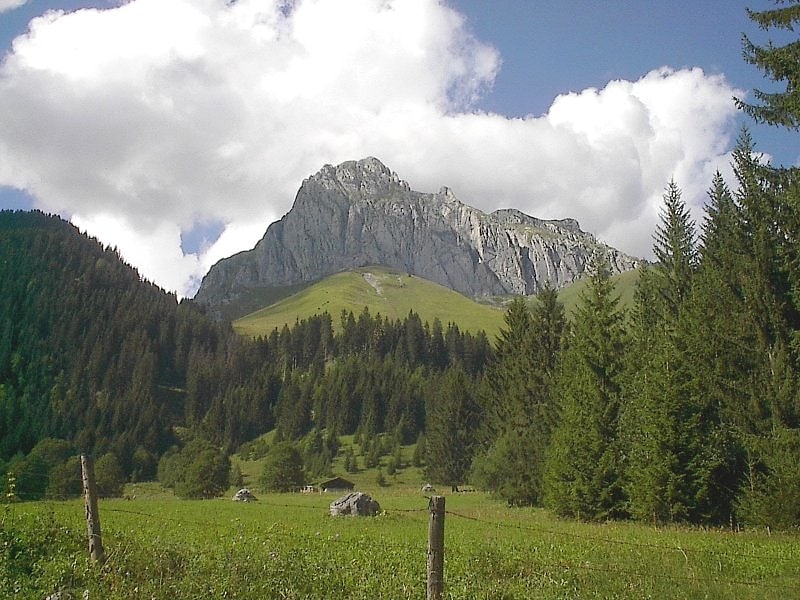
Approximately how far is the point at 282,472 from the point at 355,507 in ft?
138

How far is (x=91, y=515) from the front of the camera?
12.2 metres

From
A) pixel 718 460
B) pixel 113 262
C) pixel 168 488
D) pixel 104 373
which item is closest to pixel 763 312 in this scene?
pixel 718 460

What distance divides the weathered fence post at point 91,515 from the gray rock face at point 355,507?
21418 mm

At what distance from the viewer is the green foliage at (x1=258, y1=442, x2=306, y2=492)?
71.9m

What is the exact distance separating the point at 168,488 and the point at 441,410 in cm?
4224

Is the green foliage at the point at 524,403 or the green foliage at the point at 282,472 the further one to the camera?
the green foliage at the point at 282,472

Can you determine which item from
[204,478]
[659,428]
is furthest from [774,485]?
[204,478]

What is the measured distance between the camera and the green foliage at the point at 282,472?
7188cm

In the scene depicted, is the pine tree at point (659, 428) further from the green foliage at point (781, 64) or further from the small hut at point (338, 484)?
the small hut at point (338, 484)

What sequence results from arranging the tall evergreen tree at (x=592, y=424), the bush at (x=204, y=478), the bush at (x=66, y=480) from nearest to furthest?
the tall evergreen tree at (x=592, y=424) < the bush at (x=66, y=480) < the bush at (x=204, y=478)

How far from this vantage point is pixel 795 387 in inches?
906

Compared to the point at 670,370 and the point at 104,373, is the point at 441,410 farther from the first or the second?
the point at 104,373

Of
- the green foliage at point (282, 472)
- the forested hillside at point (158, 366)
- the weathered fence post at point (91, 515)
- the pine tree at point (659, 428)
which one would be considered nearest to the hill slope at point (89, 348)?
the forested hillside at point (158, 366)

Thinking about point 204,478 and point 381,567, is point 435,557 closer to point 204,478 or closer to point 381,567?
point 381,567
